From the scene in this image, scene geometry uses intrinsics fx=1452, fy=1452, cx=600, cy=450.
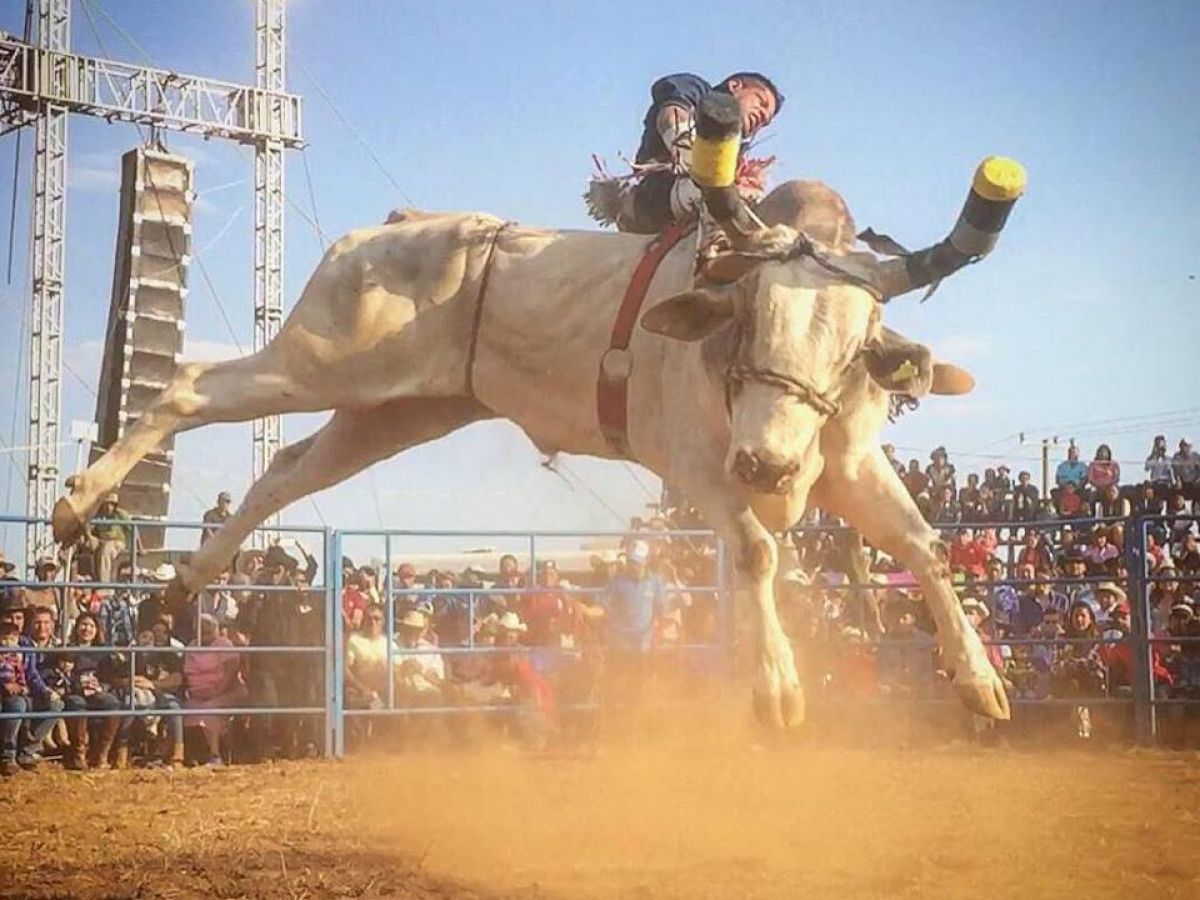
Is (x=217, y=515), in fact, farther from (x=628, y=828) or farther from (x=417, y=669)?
(x=628, y=828)

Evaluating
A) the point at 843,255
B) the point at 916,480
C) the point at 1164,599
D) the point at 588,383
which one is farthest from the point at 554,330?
the point at 916,480

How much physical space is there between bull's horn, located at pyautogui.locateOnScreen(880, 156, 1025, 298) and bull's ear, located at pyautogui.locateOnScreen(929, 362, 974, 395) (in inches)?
15.9

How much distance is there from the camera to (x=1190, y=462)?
276 inches

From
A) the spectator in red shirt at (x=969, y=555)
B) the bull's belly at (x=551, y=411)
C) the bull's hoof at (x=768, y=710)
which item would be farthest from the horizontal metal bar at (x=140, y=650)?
the bull's hoof at (x=768, y=710)

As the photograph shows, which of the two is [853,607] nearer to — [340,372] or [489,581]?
[489,581]

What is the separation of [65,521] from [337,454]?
3.04ft

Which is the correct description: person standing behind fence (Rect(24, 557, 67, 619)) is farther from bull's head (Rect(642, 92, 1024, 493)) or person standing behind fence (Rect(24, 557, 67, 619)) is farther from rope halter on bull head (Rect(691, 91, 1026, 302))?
rope halter on bull head (Rect(691, 91, 1026, 302))

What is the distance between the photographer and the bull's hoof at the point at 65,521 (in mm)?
4344

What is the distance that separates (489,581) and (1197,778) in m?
4.64

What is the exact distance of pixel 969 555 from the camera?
823 cm

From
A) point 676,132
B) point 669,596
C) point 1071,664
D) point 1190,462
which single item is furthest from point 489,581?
point 676,132

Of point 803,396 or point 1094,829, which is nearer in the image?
point 803,396

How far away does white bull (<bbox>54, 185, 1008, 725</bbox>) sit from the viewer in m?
3.58

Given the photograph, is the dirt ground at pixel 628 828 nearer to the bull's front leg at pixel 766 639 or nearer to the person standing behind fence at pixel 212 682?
the bull's front leg at pixel 766 639
